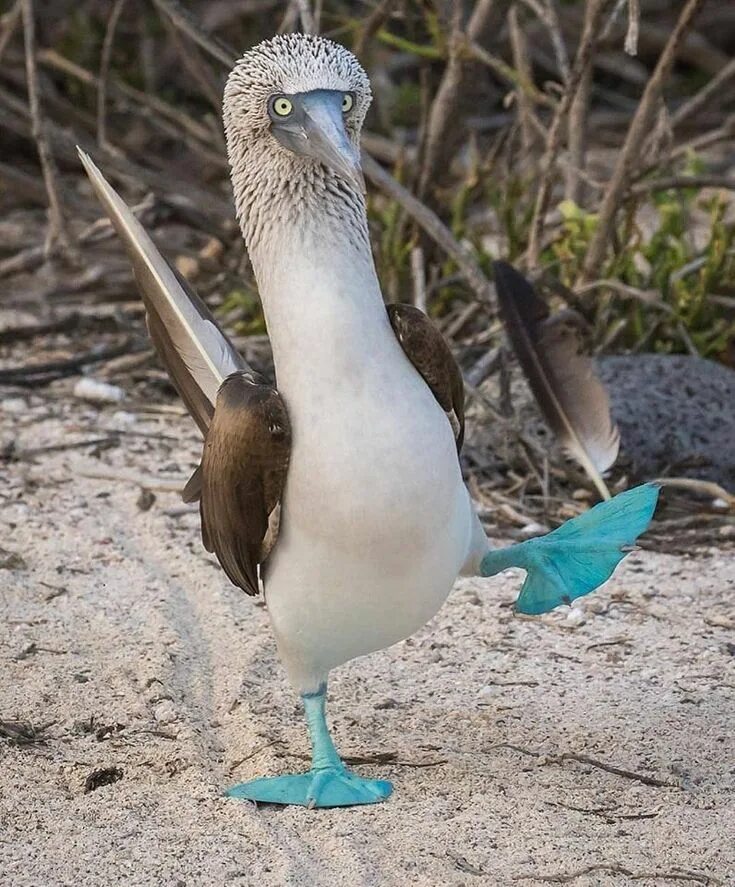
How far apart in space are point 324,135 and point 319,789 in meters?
1.35

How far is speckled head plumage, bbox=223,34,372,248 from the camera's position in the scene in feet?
9.80

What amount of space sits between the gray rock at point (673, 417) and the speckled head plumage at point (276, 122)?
234cm

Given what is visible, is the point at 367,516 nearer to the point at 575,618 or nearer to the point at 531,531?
the point at 575,618

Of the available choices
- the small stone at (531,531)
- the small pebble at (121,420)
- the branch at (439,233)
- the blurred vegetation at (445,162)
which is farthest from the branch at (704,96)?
the small pebble at (121,420)

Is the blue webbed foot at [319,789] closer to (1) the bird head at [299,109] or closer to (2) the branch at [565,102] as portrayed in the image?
(1) the bird head at [299,109]

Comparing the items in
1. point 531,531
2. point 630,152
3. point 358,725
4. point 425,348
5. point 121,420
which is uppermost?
point 630,152

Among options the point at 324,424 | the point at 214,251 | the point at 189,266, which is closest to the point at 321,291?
the point at 324,424

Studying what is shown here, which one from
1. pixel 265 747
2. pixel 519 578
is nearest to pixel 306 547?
pixel 265 747

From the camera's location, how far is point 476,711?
12.2ft

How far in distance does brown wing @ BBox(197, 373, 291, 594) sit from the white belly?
0.04m

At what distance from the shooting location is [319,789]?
3246mm

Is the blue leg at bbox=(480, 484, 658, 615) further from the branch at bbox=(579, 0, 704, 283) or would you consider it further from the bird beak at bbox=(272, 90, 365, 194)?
the branch at bbox=(579, 0, 704, 283)

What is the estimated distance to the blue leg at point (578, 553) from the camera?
3369mm

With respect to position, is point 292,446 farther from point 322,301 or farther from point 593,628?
point 593,628
